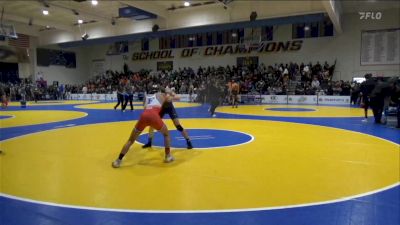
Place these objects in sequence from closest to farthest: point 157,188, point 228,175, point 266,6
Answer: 1. point 157,188
2. point 228,175
3. point 266,6

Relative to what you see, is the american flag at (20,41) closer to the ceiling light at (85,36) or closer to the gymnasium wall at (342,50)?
the ceiling light at (85,36)

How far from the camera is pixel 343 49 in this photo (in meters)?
26.2

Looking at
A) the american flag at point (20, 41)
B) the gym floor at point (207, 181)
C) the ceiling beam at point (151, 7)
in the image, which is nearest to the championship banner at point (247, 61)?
the ceiling beam at point (151, 7)

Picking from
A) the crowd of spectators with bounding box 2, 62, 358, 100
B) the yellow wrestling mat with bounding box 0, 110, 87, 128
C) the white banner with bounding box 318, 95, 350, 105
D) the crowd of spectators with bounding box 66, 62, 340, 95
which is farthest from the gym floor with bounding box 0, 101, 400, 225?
the white banner with bounding box 318, 95, 350, 105

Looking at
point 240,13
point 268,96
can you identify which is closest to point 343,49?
point 268,96

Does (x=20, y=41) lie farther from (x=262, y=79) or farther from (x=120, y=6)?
(x=262, y=79)

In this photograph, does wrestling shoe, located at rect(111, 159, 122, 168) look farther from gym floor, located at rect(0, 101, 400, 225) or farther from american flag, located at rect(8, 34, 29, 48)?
american flag, located at rect(8, 34, 29, 48)

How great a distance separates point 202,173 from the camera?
506 centimetres

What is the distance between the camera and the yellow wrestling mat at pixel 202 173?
402 centimetres

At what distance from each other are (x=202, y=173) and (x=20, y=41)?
37098 mm

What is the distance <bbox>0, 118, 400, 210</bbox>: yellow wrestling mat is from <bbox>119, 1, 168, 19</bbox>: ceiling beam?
16.0 m

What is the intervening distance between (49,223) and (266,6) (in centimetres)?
2215

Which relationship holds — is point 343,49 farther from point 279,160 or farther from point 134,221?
point 134,221

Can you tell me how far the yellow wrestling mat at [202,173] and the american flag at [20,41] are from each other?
31.7m
